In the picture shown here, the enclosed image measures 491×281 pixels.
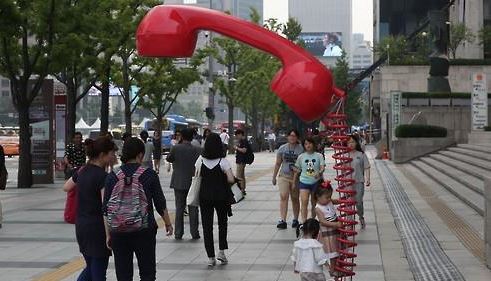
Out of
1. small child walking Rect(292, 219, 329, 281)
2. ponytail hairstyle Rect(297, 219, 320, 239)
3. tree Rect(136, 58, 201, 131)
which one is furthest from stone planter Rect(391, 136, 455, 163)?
small child walking Rect(292, 219, 329, 281)

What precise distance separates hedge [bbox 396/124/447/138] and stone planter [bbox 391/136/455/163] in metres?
0.21

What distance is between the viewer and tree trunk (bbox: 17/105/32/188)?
24.0 metres

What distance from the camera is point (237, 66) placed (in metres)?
59.2

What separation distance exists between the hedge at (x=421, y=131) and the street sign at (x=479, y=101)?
7.11ft

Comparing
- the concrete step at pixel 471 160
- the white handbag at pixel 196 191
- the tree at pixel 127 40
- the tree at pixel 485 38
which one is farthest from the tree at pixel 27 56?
the tree at pixel 485 38

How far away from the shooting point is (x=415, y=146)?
34.6 meters

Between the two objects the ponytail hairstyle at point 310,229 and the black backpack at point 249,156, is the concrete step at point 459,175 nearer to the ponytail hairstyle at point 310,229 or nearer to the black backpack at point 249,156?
the black backpack at point 249,156

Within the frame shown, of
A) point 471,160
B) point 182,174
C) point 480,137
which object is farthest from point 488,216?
point 480,137

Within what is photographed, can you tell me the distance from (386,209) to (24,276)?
9369 mm

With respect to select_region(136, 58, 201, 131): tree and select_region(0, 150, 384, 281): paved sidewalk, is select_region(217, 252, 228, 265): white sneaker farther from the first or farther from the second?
select_region(136, 58, 201, 131): tree

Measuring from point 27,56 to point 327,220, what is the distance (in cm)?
1692

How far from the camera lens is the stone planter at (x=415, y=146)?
34.2 meters

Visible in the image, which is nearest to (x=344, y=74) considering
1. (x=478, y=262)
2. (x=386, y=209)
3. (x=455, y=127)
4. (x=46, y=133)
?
(x=455, y=127)

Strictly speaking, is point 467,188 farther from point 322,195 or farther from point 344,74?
point 344,74
